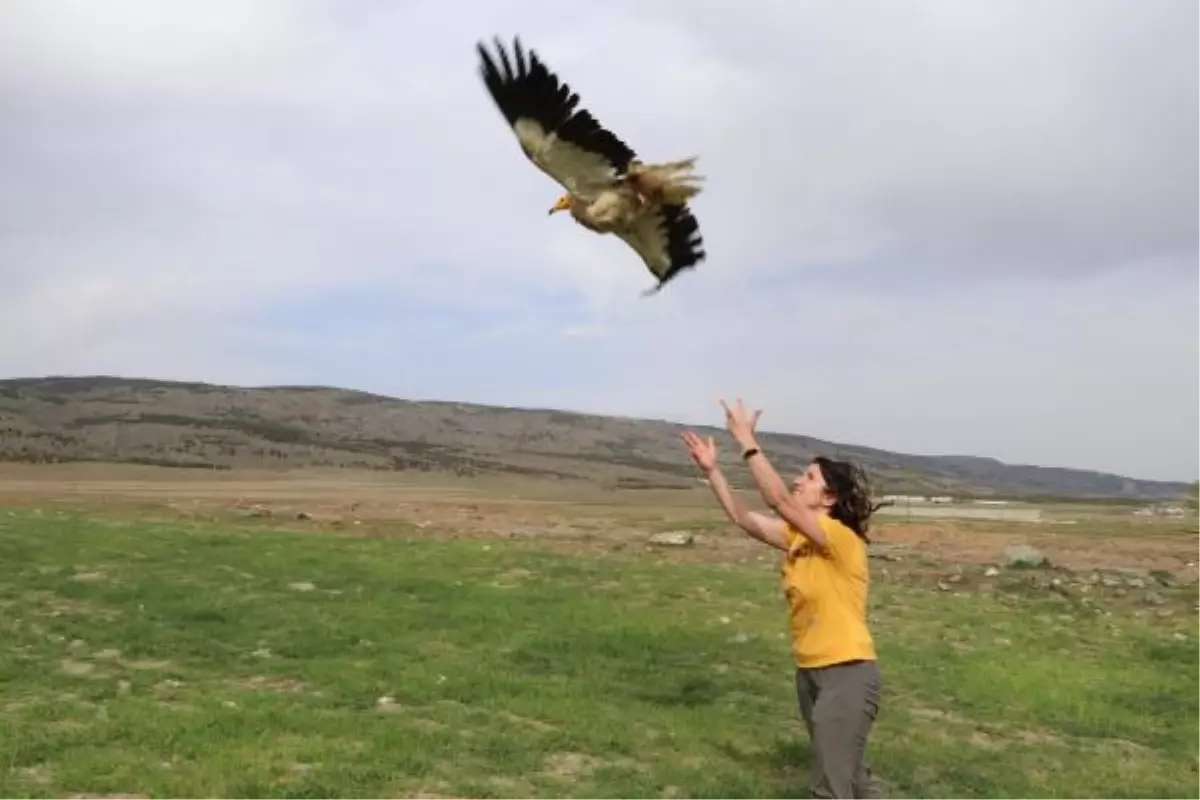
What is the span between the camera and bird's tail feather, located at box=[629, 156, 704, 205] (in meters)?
7.45

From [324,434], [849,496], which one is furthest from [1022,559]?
[324,434]

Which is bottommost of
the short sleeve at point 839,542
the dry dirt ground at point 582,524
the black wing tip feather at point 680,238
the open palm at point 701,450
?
the dry dirt ground at point 582,524

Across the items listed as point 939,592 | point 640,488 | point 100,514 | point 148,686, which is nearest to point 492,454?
point 640,488

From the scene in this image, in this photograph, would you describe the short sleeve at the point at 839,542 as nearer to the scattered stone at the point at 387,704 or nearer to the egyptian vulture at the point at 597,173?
the egyptian vulture at the point at 597,173

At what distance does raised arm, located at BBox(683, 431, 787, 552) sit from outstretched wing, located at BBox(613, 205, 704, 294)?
95 cm

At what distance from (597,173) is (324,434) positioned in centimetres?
9807

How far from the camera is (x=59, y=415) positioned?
90.9 m

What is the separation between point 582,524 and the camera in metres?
→ 32.9

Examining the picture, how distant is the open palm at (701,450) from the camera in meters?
7.24

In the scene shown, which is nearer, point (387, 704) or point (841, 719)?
point (841, 719)

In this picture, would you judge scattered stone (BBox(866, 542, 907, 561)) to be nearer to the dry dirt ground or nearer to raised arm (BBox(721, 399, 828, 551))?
the dry dirt ground

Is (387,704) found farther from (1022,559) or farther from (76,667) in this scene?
(1022,559)

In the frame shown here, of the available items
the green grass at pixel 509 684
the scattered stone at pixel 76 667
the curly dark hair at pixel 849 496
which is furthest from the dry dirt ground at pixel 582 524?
the curly dark hair at pixel 849 496

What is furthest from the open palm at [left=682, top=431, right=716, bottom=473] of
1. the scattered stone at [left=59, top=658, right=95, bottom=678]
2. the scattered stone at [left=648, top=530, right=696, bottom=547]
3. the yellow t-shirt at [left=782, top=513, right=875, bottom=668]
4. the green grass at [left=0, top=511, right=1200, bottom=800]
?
the scattered stone at [left=648, top=530, right=696, bottom=547]
